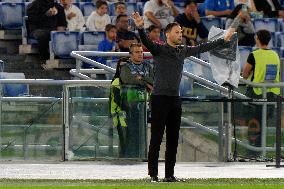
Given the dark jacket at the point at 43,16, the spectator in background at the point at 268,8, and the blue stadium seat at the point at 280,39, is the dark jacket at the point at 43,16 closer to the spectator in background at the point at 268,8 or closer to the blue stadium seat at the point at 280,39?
the blue stadium seat at the point at 280,39

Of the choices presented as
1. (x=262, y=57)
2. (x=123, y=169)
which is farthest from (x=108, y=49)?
(x=123, y=169)

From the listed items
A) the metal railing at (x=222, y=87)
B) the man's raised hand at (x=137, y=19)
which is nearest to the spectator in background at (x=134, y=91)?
the metal railing at (x=222, y=87)

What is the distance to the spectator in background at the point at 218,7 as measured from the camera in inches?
1084

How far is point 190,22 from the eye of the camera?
25.9 meters

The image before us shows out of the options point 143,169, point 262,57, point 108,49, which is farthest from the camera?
point 108,49

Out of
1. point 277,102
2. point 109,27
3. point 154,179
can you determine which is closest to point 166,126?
point 154,179

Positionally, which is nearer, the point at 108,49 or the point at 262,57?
the point at 262,57

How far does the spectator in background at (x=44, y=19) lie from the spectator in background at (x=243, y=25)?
10.8 ft

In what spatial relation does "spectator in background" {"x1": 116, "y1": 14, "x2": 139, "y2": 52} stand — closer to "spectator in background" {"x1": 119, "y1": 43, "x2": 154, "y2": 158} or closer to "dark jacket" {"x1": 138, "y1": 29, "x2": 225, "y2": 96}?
"spectator in background" {"x1": 119, "y1": 43, "x2": 154, "y2": 158}

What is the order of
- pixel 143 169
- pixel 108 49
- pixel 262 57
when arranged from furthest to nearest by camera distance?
1. pixel 108 49
2. pixel 262 57
3. pixel 143 169

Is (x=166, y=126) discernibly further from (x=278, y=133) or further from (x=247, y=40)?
(x=247, y=40)

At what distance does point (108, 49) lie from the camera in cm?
2419

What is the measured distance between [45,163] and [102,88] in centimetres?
145

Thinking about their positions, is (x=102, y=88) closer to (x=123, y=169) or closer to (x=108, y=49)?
(x=123, y=169)
